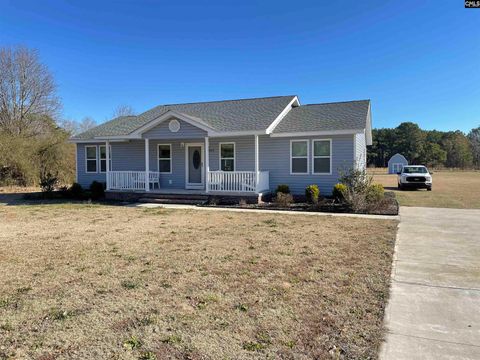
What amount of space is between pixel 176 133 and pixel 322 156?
6462 mm

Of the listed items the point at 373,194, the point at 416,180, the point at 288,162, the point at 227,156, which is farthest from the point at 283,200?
the point at 416,180

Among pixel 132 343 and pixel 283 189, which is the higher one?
pixel 283 189

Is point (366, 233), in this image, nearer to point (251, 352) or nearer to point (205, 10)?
point (251, 352)

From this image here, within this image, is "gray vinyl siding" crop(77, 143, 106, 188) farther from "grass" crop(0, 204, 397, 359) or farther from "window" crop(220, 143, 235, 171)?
"grass" crop(0, 204, 397, 359)

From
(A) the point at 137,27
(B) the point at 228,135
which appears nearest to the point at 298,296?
(B) the point at 228,135

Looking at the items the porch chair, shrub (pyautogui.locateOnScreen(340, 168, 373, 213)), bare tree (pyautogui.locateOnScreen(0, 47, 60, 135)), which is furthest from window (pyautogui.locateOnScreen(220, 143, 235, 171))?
bare tree (pyautogui.locateOnScreen(0, 47, 60, 135))

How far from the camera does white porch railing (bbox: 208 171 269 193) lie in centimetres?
1402

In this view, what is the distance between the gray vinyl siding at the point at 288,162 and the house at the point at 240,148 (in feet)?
0.13

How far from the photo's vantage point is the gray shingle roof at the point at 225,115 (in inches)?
586

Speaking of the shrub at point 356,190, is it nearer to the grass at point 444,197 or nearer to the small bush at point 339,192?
the small bush at point 339,192

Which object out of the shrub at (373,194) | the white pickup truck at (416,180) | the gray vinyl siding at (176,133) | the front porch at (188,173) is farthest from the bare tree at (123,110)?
the shrub at (373,194)

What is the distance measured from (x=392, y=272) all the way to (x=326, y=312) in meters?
2.01

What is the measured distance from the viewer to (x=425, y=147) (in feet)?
206

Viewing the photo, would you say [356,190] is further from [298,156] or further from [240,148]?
[240,148]
